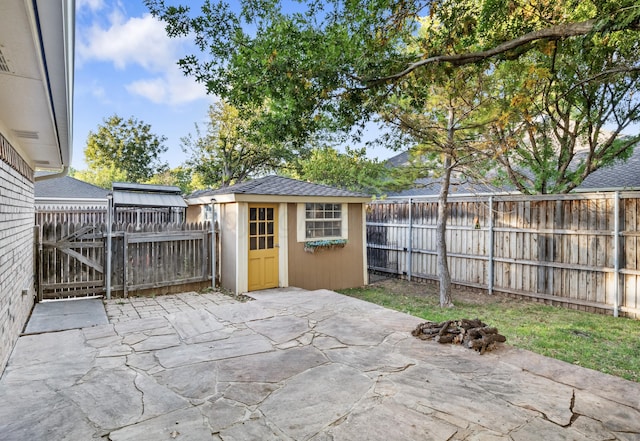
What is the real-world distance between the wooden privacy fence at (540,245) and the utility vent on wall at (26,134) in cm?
775

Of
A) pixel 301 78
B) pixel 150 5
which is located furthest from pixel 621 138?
pixel 150 5

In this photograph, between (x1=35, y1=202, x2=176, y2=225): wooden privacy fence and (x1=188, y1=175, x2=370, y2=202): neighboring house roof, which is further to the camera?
(x1=35, y1=202, x2=176, y2=225): wooden privacy fence

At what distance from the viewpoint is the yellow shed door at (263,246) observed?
7023mm

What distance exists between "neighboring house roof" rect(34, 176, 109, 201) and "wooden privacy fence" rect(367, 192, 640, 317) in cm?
1255

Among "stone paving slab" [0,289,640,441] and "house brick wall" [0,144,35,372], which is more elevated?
"house brick wall" [0,144,35,372]

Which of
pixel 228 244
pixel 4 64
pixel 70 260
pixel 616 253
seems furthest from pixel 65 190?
pixel 616 253

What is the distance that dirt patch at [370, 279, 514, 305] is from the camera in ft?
24.2

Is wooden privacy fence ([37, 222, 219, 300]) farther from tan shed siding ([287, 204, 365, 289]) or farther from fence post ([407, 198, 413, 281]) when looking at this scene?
fence post ([407, 198, 413, 281])

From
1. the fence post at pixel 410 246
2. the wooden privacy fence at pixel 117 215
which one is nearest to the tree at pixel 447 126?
the fence post at pixel 410 246

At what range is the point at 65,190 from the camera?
14.5m

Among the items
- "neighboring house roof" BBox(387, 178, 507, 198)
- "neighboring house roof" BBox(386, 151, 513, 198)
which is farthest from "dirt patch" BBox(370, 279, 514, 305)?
"neighboring house roof" BBox(386, 151, 513, 198)

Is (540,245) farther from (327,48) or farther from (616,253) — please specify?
(327,48)

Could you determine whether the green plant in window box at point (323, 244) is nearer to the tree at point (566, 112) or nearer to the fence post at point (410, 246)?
the fence post at point (410, 246)

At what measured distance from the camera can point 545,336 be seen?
→ 4.95 metres
